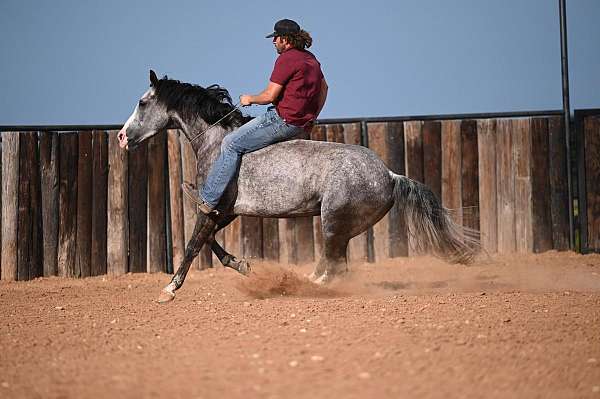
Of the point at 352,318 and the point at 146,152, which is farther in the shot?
the point at 146,152

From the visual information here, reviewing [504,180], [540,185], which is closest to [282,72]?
[504,180]

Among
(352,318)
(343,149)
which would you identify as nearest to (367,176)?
(343,149)

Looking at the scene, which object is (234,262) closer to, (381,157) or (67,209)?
(67,209)

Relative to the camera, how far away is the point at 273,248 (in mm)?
9508

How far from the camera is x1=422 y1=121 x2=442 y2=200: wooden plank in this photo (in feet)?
31.7

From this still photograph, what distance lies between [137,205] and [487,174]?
4492 mm

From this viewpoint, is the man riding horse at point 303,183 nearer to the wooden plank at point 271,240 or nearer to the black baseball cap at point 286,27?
the black baseball cap at point 286,27

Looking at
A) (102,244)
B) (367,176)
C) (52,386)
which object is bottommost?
(52,386)

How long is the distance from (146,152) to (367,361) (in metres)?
6.05

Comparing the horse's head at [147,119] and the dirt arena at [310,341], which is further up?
the horse's head at [147,119]

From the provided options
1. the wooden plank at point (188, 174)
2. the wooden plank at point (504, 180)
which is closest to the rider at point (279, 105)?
the wooden plank at point (188, 174)

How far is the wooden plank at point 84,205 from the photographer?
30.0 feet

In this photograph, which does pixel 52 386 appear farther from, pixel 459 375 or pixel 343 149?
pixel 343 149

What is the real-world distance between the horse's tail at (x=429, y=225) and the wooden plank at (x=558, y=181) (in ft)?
11.4
